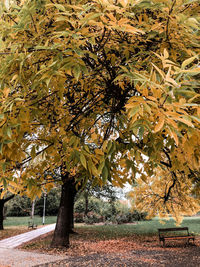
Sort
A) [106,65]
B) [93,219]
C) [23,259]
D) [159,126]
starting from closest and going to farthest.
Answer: [159,126]
[106,65]
[23,259]
[93,219]

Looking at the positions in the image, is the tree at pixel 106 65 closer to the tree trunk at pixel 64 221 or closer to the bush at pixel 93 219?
the tree trunk at pixel 64 221

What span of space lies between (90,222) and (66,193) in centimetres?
1753

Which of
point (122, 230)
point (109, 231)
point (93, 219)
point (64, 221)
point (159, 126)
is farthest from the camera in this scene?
point (93, 219)

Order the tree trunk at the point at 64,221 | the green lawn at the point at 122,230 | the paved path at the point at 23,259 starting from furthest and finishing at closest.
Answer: the green lawn at the point at 122,230 → the tree trunk at the point at 64,221 → the paved path at the point at 23,259

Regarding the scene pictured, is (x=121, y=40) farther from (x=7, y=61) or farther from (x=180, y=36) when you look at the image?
(x=7, y=61)

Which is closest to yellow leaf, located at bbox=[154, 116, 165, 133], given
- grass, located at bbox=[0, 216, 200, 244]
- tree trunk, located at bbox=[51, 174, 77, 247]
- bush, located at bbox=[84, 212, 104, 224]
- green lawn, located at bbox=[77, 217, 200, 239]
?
tree trunk, located at bbox=[51, 174, 77, 247]

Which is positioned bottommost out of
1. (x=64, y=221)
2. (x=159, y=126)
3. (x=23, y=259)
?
(x=23, y=259)

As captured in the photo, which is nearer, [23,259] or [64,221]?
[23,259]

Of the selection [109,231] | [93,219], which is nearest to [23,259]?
[109,231]

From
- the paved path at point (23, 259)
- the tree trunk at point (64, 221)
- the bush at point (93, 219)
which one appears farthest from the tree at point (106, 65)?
the bush at point (93, 219)

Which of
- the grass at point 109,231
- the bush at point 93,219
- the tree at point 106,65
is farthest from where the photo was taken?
the bush at point 93,219

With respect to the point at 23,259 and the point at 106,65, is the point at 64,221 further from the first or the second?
the point at 106,65

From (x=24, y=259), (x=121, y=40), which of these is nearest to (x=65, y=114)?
(x=121, y=40)

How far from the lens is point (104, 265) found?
711 cm
